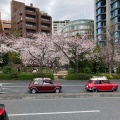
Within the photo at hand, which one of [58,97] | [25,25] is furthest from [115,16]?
[58,97]

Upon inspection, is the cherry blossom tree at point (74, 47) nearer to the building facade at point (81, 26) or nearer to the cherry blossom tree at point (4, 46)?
the cherry blossom tree at point (4, 46)

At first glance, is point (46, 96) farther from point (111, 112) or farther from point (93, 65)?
point (93, 65)

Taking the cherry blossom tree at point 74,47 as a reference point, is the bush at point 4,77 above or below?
below

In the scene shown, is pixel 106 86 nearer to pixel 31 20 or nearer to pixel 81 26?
pixel 31 20

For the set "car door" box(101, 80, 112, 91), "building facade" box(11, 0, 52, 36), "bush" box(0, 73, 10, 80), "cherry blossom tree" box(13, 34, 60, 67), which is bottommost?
"car door" box(101, 80, 112, 91)

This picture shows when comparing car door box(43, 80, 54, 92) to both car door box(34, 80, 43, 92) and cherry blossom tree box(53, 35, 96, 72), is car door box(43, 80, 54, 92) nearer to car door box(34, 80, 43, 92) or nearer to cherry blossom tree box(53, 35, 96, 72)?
car door box(34, 80, 43, 92)

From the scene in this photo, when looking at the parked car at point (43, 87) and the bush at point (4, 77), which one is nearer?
the parked car at point (43, 87)

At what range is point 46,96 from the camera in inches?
522

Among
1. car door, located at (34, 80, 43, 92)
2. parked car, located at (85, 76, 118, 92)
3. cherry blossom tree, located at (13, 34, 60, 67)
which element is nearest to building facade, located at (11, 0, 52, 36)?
cherry blossom tree, located at (13, 34, 60, 67)

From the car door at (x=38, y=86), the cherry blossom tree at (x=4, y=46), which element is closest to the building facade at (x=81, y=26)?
the cherry blossom tree at (x=4, y=46)

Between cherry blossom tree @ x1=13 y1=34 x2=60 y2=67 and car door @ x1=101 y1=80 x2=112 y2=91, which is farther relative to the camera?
cherry blossom tree @ x1=13 y1=34 x2=60 y2=67

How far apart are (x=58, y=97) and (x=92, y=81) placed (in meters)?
8.68

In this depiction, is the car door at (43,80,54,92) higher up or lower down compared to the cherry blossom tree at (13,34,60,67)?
lower down

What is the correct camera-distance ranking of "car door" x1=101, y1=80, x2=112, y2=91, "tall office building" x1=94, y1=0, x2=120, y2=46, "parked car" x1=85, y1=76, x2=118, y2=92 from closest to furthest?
"parked car" x1=85, y1=76, x2=118, y2=92
"car door" x1=101, y1=80, x2=112, y2=91
"tall office building" x1=94, y1=0, x2=120, y2=46
